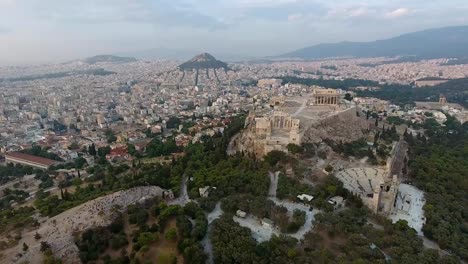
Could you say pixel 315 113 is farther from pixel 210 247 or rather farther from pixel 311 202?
pixel 210 247

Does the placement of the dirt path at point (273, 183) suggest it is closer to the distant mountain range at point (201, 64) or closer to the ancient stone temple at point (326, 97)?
the ancient stone temple at point (326, 97)

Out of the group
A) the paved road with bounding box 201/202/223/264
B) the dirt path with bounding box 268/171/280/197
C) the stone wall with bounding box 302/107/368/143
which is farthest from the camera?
the stone wall with bounding box 302/107/368/143

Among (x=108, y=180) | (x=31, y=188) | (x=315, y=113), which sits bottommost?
(x=31, y=188)

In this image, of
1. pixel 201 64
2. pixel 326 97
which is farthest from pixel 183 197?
pixel 201 64

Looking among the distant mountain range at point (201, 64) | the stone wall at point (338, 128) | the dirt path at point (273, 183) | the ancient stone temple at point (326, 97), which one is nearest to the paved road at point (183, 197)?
the dirt path at point (273, 183)

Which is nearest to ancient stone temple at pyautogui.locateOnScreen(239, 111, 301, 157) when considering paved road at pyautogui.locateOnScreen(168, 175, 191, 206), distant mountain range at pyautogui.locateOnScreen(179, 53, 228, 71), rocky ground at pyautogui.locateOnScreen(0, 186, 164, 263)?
paved road at pyautogui.locateOnScreen(168, 175, 191, 206)

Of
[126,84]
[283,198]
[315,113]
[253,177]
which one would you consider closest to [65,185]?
[253,177]

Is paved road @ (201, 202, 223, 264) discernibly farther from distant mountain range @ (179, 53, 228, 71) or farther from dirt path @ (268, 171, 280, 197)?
distant mountain range @ (179, 53, 228, 71)

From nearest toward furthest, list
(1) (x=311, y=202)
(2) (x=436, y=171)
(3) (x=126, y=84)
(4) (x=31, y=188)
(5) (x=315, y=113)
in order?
(1) (x=311, y=202)
(2) (x=436, y=171)
(4) (x=31, y=188)
(5) (x=315, y=113)
(3) (x=126, y=84)
